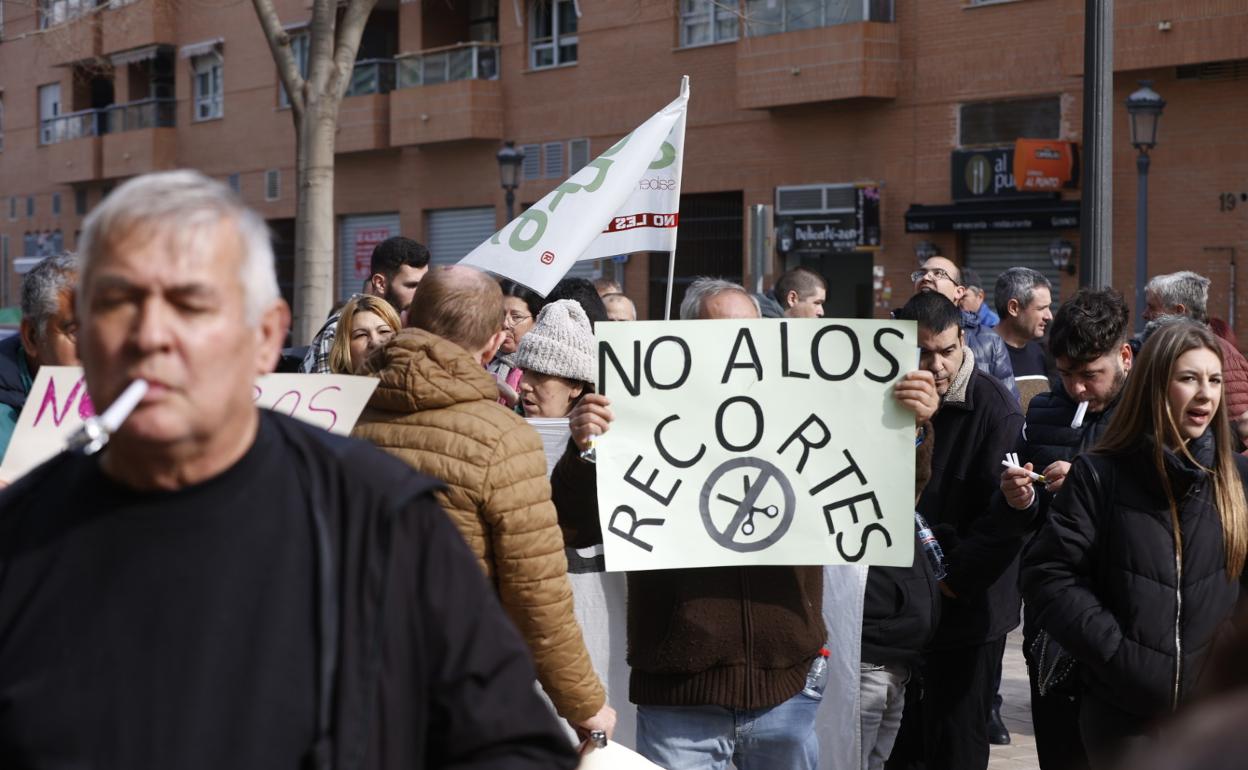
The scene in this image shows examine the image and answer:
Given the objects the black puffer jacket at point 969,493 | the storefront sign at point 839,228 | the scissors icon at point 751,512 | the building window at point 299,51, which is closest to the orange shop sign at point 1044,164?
the storefront sign at point 839,228

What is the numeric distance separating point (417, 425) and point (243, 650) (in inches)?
72.5

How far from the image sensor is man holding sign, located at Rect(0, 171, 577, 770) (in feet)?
6.91

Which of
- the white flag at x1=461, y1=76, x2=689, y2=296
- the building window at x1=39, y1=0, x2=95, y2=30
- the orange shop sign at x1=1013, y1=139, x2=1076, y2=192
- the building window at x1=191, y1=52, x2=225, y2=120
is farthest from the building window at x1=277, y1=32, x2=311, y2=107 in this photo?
the white flag at x1=461, y1=76, x2=689, y2=296

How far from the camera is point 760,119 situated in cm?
2586

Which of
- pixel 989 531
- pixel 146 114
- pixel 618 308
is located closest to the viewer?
pixel 989 531

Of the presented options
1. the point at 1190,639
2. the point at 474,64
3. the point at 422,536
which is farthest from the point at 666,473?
the point at 474,64

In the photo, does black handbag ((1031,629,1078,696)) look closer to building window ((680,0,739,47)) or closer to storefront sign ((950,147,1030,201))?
storefront sign ((950,147,1030,201))

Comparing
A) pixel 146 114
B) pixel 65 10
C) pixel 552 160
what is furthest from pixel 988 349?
pixel 146 114

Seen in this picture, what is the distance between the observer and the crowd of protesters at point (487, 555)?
83.5 inches

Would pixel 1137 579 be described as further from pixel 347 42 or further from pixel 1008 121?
pixel 1008 121

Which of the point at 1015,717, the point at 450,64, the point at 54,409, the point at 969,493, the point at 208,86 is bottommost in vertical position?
the point at 1015,717

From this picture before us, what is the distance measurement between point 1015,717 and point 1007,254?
600 inches

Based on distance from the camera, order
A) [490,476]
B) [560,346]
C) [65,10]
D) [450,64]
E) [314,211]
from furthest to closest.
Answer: [450,64] → [65,10] → [314,211] → [560,346] → [490,476]

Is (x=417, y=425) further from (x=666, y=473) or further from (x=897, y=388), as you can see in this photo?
(x=897, y=388)
